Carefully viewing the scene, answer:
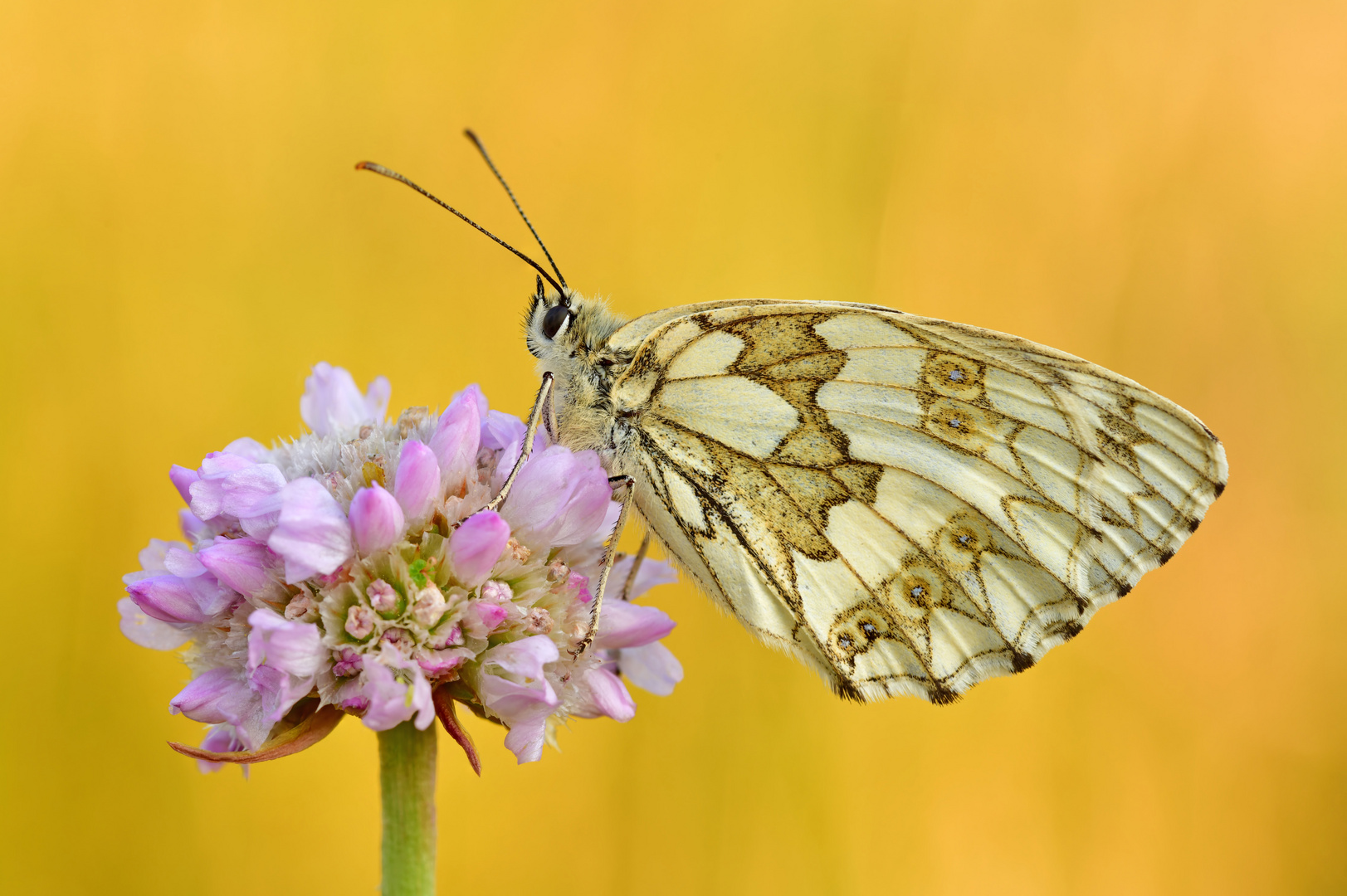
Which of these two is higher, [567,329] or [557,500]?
[567,329]

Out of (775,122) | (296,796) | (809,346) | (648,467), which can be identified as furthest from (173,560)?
(775,122)

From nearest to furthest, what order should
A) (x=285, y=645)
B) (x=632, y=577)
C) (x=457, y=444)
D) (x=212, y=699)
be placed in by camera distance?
(x=285, y=645), (x=212, y=699), (x=457, y=444), (x=632, y=577)

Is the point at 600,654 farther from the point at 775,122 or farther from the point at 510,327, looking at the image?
the point at 775,122

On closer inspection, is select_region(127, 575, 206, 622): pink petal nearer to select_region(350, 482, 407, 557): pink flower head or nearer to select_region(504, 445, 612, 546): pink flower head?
select_region(350, 482, 407, 557): pink flower head

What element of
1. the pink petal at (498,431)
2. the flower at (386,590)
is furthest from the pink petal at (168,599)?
the pink petal at (498,431)

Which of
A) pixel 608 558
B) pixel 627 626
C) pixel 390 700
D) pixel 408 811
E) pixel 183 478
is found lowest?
pixel 408 811

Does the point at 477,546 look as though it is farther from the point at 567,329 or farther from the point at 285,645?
the point at 567,329

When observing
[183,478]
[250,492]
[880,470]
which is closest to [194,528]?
[183,478]
